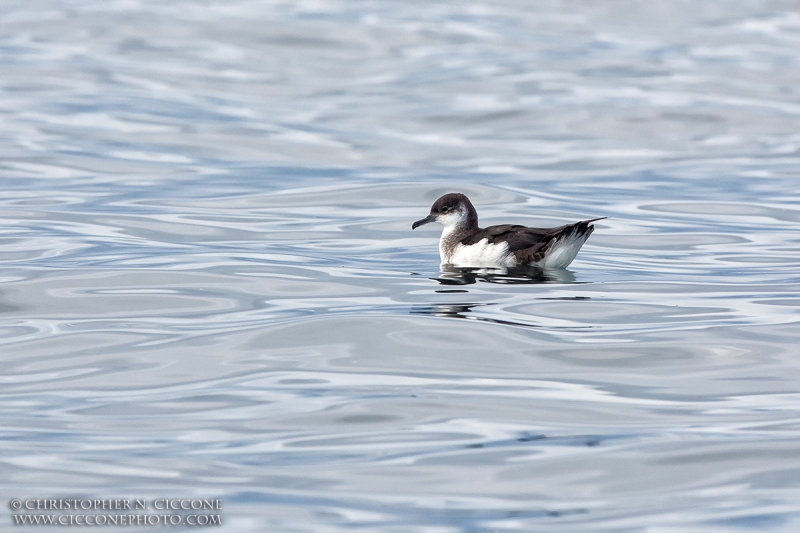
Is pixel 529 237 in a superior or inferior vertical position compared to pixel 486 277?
superior

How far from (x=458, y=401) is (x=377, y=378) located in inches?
29.4

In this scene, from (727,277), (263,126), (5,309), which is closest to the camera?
(5,309)

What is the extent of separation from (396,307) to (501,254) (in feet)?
6.18

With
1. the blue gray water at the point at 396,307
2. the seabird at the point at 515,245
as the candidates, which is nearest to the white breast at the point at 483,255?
the seabird at the point at 515,245

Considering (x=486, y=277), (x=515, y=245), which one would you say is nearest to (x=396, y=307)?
(x=486, y=277)

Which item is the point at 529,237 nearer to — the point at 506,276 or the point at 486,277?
the point at 506,276

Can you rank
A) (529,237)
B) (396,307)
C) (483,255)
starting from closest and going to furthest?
(396,307)
(529,237)
(483,255)

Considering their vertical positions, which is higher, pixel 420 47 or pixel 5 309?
pixel 420 47

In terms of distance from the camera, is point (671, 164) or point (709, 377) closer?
point (709, 377)

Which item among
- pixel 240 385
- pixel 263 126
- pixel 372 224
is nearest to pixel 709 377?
pixel 240 385

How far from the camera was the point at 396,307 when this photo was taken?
9.08 m

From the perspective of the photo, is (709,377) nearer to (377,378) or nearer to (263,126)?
(377,378)

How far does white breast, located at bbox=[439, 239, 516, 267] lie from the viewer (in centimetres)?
1065

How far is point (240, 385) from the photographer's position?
23.5 feet
